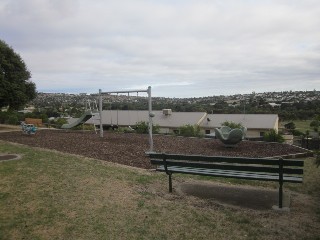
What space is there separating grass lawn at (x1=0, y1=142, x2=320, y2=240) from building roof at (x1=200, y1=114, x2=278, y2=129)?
33.6 m

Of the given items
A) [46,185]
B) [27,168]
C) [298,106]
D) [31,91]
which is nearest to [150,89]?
[27,168]

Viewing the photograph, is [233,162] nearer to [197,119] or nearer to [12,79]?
[12,79]

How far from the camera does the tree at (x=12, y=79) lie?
75.7 ft

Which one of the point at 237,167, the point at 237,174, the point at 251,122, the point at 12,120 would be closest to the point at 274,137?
the point at 237,174

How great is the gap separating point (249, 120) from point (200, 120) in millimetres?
6158

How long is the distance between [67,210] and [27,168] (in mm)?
3001

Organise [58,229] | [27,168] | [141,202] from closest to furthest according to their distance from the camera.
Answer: [58,229] → [141,202] → [27,168]

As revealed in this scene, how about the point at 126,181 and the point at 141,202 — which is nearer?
the point at 141,202

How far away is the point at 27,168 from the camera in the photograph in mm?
7660

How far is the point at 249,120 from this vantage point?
135 feet

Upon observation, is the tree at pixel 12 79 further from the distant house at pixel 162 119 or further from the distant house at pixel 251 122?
the distant house at pixel 251 122

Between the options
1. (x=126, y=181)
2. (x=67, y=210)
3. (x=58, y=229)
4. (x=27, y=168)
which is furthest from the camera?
(x=27, y=168)

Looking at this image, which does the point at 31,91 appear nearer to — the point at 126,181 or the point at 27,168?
the point at 27,168

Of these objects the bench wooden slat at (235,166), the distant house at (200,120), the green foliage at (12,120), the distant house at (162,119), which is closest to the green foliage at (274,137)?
the bench wooden slat at (235,166)
